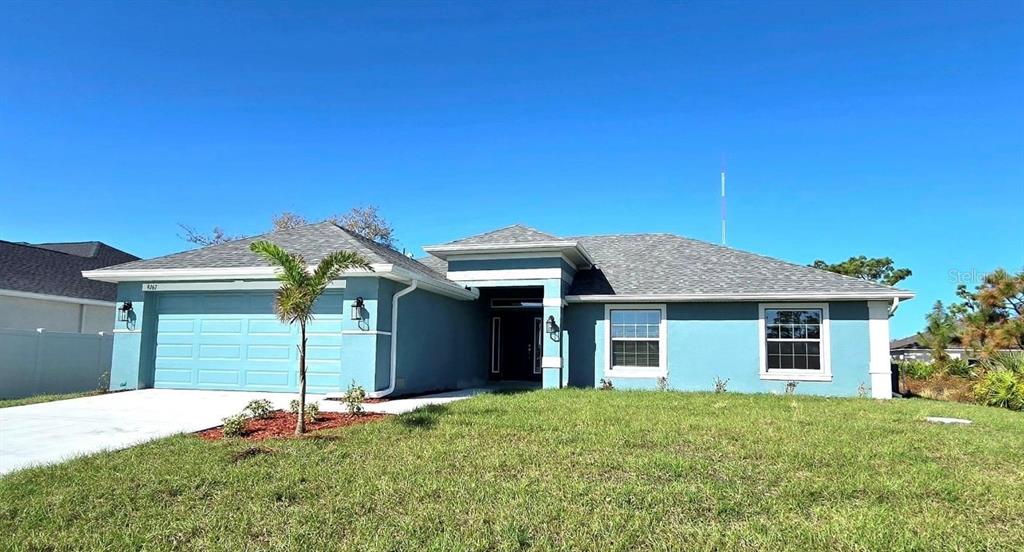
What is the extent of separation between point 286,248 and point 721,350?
Answer: 36.1 feet

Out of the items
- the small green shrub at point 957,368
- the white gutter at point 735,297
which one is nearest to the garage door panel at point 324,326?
the white gutter at point 735,297

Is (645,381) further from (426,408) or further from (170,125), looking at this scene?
(170,125)

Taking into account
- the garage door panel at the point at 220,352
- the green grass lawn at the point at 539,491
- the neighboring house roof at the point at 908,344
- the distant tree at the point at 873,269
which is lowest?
the green grass lawn at the point at 539,491

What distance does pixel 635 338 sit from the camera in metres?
15.5

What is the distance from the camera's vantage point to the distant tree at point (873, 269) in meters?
41.6

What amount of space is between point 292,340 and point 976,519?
11850 millimetres

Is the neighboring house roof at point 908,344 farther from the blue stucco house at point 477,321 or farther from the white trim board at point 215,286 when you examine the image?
the white trim board at point 215,286

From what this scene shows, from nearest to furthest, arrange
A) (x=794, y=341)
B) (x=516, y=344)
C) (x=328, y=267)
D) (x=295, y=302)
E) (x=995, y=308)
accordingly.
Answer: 1. (x=295, y=302)
2. (x=328, y=267)
3. (x=794, y=341)
4. (x=516, y=344)
5. (x=995, y=308)

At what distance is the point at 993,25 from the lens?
11.8 metres

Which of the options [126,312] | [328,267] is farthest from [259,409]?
[126,312]

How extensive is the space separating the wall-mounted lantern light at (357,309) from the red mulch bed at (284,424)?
2.81 metres

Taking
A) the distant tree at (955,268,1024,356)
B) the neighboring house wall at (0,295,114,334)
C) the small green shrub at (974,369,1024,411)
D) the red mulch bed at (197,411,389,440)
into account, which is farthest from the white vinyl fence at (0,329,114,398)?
the distant tree at (955,268,1024,356)

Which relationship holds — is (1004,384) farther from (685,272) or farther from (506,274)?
(506,274)

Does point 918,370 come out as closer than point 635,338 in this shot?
No
